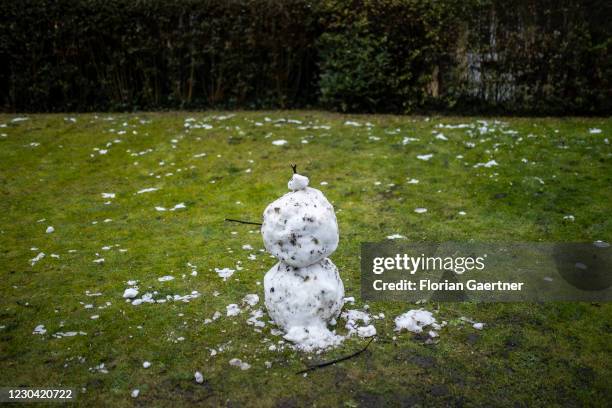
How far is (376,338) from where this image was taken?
4566mm

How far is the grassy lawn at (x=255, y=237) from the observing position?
13.3 ft

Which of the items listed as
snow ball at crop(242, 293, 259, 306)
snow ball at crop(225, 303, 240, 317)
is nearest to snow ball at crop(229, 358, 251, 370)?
snow ball at crop(225, 303, 240, 317)

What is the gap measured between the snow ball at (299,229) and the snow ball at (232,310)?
874mm

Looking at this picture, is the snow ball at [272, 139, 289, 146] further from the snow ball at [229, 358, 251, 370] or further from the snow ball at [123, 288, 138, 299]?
the snow ball at [229, 358, 251, 370]

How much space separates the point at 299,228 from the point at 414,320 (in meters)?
1.43

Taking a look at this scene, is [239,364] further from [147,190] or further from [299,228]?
[147,190]

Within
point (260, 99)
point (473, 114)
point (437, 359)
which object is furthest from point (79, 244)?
point (473, 114)

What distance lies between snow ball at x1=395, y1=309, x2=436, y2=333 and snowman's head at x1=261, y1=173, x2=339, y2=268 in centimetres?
99

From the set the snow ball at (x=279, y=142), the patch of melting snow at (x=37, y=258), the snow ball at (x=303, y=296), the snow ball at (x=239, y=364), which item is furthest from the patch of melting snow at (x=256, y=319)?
the snow ball at (x=279, y=142)

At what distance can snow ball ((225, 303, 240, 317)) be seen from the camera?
493cm

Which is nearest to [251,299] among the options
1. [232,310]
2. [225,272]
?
[232,310]

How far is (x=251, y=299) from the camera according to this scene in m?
5.16

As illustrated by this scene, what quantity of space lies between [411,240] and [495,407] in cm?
276

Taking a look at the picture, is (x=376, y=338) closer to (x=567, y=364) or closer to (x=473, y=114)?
(x=567, y=364)
